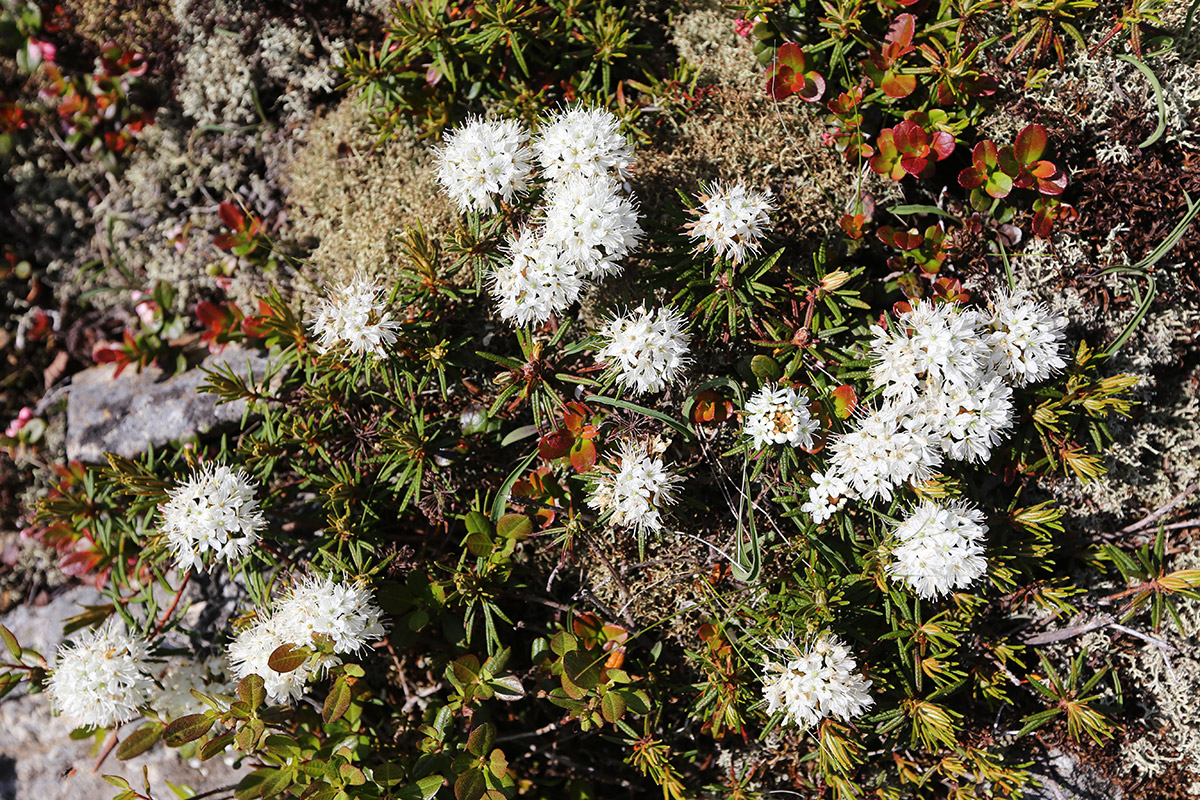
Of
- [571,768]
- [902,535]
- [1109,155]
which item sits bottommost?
[571,768]

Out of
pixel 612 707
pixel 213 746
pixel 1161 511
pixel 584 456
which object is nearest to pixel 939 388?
pixel 584 456

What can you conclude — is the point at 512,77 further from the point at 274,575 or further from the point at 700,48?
the point at 274,575

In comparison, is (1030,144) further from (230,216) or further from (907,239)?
(230,216)

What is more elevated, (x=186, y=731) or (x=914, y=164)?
(x=914, y=164)

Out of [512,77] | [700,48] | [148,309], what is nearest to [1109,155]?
[700,48]

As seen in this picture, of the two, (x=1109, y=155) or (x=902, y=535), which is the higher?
(x=1109, y=155)

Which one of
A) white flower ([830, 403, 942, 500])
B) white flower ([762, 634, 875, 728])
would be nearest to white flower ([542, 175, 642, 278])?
white flower ([830, 403, 942, 500])

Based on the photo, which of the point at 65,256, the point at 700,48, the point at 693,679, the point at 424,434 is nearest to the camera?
the point at 424,434

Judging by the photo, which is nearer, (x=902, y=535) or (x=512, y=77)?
(x=902, y=535)
